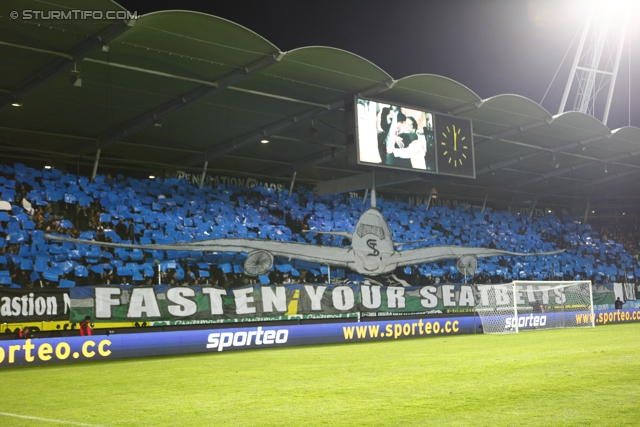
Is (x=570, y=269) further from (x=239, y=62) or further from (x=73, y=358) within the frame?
(x=73, y=358)

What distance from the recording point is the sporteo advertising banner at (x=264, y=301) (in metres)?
21.1

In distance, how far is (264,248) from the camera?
91.3ft

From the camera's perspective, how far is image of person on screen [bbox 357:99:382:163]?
76.9ft

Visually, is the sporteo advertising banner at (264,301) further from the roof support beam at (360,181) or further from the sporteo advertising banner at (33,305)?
the roof support beam at (360,181)

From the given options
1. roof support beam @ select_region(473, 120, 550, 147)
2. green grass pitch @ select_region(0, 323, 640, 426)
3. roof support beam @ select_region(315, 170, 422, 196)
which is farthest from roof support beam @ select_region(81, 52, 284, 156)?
roof support beam @ select_region(473, 120, 550, 147)

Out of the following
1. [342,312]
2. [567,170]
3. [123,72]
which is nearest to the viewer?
[123,72]

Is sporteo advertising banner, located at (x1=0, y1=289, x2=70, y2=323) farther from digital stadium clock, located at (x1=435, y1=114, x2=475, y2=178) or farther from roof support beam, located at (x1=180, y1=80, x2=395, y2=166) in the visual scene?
digital stadium clock, located at (x1=435, y1=114, x2=475, y2=178)

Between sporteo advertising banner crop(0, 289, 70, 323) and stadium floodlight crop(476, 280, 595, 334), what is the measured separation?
15.8 metres

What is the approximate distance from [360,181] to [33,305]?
1625cm

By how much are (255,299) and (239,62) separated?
28.0ft

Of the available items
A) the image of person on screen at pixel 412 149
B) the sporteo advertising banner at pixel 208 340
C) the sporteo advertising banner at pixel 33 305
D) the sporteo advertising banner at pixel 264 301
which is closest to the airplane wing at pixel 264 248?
the sporteo advertising banner at pixel 264 301

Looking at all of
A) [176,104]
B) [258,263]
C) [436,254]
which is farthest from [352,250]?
[176,104]

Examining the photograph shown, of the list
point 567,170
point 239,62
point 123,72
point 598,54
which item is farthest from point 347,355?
point 598,54

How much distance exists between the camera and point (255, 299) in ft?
79.6
